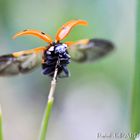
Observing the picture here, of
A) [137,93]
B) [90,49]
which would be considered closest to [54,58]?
[137,93]

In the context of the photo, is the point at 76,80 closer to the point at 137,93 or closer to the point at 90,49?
the point at 90,49

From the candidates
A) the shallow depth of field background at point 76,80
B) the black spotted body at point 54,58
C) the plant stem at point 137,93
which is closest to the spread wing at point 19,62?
the black spotted body at point 54,58

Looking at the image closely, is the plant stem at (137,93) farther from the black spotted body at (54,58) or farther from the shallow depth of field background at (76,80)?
the shallow depth of field background at (76,80)

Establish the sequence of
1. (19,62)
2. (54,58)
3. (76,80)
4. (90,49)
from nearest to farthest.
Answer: (54,58), (19,62), (90,49), (76,80)

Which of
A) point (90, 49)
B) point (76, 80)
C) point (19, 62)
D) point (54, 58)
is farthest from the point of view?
point (76, 80)

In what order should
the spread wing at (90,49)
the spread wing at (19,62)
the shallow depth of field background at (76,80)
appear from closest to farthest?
the spread wing at (19,62), the spread wing at (90,49), the shallow depth of field background at (76,80)

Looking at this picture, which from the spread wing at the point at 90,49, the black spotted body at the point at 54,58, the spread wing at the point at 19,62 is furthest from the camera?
the spread wing at the point at 90,49

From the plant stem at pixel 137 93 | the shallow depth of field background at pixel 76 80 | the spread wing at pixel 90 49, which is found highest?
the shallow depth of field background at pixel 76 80

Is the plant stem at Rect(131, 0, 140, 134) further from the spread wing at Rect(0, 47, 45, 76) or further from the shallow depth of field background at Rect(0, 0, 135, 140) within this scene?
the shallow depth of field background at Rect(0, 0, 135, 140)
